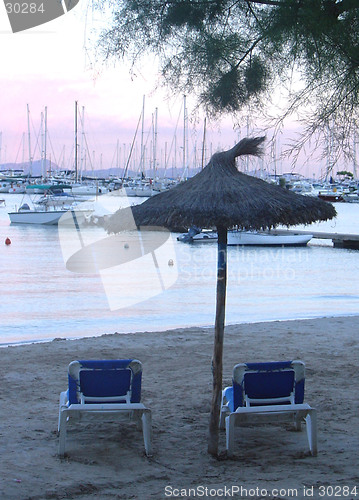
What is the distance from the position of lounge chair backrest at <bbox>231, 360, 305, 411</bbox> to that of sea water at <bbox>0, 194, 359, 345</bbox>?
354 inches

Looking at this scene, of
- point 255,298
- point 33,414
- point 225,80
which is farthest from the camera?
point 255,298

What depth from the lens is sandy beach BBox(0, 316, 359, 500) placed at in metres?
4.88

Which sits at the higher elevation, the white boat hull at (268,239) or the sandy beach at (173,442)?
the sandy beach at (173,442)

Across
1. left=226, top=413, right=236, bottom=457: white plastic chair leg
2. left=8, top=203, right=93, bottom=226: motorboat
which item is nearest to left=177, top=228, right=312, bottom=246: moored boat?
left=8, top=203, right=93, bottom=226: motorboat

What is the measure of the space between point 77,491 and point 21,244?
46257 millimetres

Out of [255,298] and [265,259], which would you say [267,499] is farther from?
[265,259]

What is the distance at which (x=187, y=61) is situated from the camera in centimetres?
761

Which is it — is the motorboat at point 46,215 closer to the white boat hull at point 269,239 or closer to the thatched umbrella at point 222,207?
the white boat hull at point 269,239

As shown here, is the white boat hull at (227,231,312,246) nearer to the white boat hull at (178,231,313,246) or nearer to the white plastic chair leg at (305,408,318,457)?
the white boat hull at (178,231,313,246)

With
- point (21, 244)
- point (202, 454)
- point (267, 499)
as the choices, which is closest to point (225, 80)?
point (202, 454)

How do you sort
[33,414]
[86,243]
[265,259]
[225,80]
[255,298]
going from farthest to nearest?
[86,243]
[265,259]
[255,298]
[225,80]
[33,414]

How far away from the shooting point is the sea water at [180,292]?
57.6 feet

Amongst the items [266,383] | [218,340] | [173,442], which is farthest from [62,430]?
[266,383]

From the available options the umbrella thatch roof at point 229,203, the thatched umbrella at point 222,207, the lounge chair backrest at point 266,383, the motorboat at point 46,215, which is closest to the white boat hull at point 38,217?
the motorboat at point 46,215
